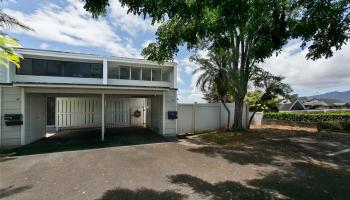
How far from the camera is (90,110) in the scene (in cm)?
1672

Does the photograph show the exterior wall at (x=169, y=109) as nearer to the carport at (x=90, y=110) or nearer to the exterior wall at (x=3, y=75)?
the carport at (x=90, y=110)

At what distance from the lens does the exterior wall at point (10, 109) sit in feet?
31.1

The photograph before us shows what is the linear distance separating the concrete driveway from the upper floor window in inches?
254

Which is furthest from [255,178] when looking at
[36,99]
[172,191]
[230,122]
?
[36,99]

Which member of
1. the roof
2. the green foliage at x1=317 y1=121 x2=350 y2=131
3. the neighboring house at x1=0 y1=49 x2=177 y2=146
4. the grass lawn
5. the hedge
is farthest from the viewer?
the hedge

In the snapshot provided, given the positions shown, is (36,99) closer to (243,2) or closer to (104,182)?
(104,182)

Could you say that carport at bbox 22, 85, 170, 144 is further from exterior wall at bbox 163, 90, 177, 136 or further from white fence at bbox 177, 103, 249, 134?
white fence at bbox 177, 103, 249, 134

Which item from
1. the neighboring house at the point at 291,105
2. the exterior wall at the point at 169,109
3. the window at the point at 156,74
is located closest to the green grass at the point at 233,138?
the exterior wall at the point at 169,109

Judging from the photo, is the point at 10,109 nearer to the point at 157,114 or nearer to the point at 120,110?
the point at 157,114

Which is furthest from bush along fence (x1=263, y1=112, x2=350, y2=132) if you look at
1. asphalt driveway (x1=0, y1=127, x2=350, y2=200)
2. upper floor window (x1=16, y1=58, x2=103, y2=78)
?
upper floor window (x1=16, y1=58, x2=103, y2=78)

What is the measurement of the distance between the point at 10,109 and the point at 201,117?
10.9 m

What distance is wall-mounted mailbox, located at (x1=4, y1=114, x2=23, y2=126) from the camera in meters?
9.35

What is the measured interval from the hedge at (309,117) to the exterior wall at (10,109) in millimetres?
19042

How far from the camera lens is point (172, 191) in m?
4.70
